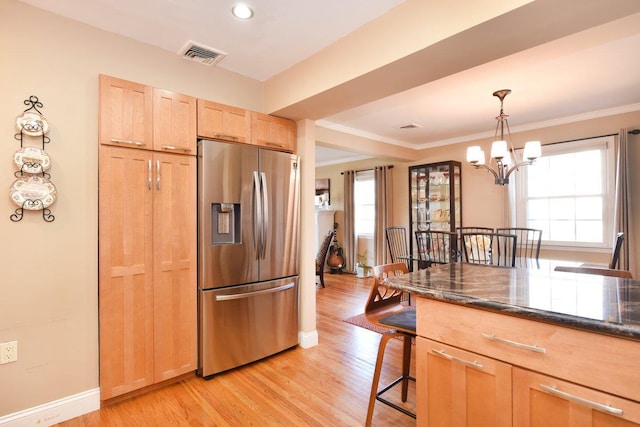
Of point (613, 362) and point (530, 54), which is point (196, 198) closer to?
Answer: point (613, 362)

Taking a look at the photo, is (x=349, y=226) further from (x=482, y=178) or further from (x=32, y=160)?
(x=32, y=160)

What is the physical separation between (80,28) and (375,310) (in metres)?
2.74

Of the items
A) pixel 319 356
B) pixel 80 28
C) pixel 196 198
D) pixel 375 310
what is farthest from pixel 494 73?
pixel 80 28

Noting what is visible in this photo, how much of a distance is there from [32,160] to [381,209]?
17.5ft

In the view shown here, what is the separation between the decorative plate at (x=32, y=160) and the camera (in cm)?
187

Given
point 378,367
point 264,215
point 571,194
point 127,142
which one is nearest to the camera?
point 378,367

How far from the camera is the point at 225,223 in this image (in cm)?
264

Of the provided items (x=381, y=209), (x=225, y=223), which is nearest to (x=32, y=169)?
(x=225, y=223)

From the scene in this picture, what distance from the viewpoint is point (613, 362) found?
989 millimetres

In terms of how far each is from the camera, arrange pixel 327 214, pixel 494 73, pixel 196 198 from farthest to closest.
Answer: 1. pixel 327 214
2. pixel 494 73
3. pixel 196 198

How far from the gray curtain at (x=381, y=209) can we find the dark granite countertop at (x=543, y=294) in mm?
4303

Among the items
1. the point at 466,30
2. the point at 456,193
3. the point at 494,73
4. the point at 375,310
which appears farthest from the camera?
the point at 456,193

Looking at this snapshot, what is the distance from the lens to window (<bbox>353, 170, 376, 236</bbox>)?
6773 millimetres

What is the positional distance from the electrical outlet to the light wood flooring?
54 cm
